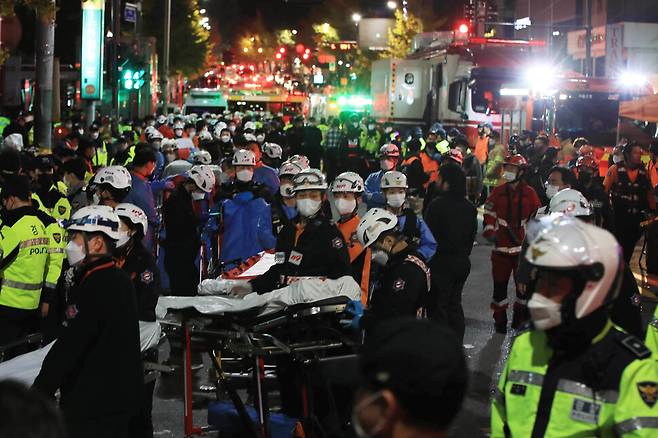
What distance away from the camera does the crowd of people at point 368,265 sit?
3848 millimetres

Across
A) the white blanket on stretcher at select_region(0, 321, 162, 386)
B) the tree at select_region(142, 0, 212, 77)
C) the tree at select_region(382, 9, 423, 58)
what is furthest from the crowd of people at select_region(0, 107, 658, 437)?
the tree at select_region(142, 0, 212, 77)

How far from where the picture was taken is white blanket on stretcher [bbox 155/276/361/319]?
725 centimetres

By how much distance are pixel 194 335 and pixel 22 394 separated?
4.95 m

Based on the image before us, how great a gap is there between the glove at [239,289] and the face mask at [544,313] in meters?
4.29

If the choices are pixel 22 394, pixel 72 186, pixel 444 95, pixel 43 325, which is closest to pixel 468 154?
pixel 444 95

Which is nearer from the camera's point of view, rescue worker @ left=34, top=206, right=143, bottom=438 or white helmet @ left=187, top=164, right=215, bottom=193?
rescue worker @ left=34, top=206, right=143, bottom=438

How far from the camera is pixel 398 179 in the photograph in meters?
11.3

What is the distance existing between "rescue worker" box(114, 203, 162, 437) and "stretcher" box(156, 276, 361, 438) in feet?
0.58

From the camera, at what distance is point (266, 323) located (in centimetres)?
722

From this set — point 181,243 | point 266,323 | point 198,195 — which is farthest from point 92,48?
point 266,323

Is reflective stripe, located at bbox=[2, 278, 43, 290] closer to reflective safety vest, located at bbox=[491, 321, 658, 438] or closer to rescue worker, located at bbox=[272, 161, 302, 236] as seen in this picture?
rescue worker, located at bbox=[272, 161, 302, 236]

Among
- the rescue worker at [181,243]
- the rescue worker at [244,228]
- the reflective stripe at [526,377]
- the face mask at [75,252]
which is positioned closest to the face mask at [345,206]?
the rescue worker at [244,228]

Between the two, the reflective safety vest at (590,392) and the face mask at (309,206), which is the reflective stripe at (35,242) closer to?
the face mask at (309,206)

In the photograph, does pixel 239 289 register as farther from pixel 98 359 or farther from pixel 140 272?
pixel 98 359
